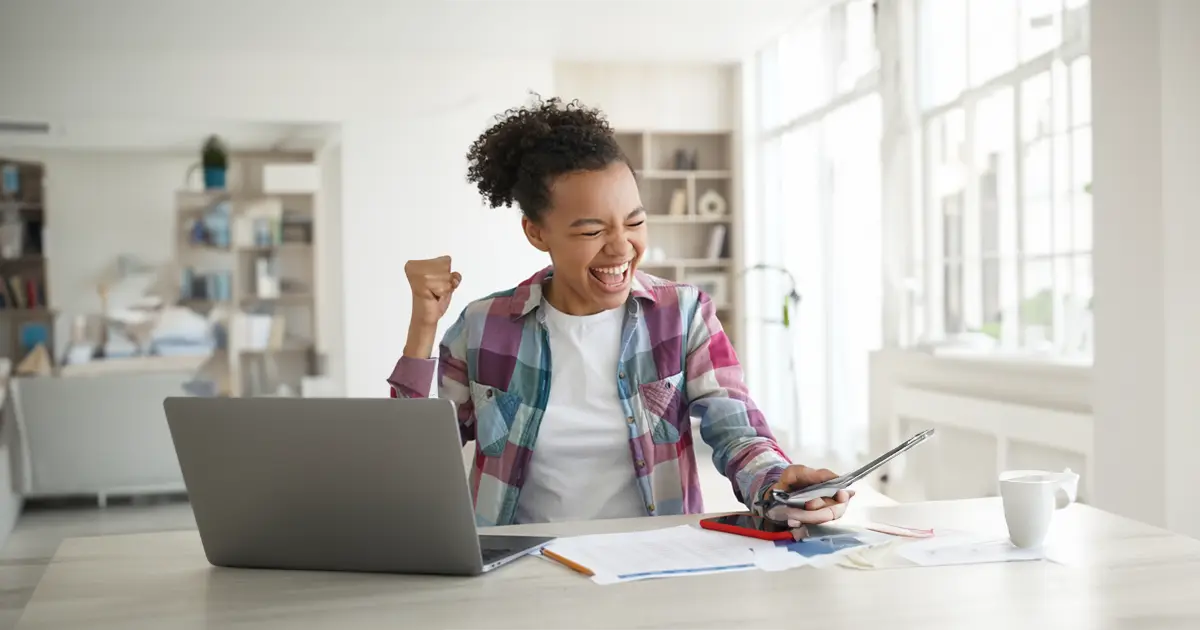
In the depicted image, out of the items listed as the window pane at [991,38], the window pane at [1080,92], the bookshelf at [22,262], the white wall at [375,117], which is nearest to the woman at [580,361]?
the window pane at [1080,92]

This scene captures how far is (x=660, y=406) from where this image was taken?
1.80 meters

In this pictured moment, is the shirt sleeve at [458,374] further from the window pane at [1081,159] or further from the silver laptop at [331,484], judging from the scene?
the window pane at [1081,159]

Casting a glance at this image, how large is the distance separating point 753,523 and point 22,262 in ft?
19.8

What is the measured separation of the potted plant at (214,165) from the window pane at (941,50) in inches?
160

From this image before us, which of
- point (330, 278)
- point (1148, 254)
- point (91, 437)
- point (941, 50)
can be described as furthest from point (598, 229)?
point (330, 278)

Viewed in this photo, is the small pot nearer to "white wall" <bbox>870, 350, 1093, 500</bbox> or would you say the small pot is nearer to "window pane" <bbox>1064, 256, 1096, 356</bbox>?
"white wall" <bbox>870, 350, 1093, 500</bbox>

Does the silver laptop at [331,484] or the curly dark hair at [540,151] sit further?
the curly dark hair at [540,151]

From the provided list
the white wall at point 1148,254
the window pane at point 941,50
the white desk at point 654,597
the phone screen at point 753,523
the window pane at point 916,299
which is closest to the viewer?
the white desk at point 654,597

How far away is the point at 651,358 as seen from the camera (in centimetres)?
182

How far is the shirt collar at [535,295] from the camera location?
186cm

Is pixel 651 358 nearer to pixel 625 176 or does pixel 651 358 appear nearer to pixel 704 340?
pixel 704 340

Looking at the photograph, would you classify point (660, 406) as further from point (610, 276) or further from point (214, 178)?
point (214, 178)

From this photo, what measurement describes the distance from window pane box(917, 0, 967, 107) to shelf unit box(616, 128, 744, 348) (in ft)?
8.22

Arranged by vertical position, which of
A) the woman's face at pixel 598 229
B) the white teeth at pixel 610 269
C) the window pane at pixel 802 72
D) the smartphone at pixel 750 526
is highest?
the window pane at pixel 802 72
